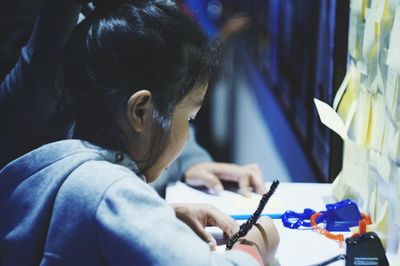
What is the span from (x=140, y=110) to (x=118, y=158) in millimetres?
69

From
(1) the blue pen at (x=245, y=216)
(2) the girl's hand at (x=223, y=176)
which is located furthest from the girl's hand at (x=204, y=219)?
(2) the girl's hand at (x=223, y=176)

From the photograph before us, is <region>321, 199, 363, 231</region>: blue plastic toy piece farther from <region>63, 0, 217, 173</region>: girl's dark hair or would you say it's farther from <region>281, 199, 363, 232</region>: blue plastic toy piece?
<region>63, 0, 217, 173</region>: girl's dark hair

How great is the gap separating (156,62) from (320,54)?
795 mm

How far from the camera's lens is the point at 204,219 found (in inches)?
39.5

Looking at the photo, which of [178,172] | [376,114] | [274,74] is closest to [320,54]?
[178,172]

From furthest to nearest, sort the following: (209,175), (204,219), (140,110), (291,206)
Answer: (209,175)
(291,206)
(204,219)
(140,110)

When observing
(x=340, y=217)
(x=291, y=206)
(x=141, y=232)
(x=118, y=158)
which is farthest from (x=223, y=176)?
(x=141, y=232)

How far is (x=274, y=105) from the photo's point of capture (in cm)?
249

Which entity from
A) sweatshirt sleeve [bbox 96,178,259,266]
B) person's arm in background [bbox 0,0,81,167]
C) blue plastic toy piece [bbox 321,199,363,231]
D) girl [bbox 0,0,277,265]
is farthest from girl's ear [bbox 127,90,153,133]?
blue plastic toy piece [bbox 321,199,363,231]

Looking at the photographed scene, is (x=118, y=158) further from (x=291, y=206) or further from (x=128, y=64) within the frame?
(x=291, y=206)

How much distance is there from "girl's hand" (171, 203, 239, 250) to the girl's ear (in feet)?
0.66

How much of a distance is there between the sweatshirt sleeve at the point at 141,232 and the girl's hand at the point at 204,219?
20 centimetres

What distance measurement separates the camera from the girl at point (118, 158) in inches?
28.9

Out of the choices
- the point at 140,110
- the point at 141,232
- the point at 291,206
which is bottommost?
the point at 291,206
